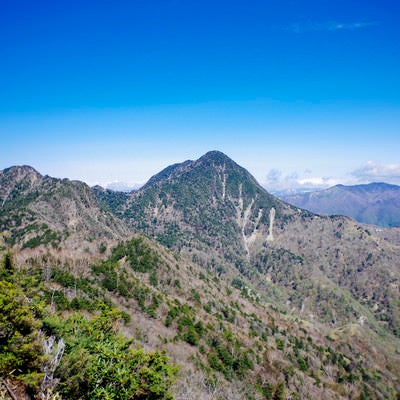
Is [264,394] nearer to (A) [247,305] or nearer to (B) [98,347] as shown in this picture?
(B) [98,347]

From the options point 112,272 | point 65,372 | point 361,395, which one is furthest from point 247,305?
point 65,372

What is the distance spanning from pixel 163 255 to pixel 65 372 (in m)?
111

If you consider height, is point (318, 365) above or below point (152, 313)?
below

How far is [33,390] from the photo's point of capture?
827 inches

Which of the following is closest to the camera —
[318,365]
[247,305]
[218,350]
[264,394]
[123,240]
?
[264,394]

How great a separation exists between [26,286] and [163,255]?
91.9 m

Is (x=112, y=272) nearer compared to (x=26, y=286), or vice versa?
(x=26, y=286)

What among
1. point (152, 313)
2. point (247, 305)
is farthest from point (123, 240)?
point (247, 305)

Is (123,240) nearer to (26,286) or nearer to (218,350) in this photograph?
(218,350)

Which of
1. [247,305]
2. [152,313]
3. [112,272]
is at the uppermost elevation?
[112,272]

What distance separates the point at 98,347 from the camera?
26453 millimetres

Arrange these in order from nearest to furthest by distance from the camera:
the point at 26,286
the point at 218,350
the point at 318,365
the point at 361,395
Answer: the point at 26,286
the point at 218,350
the point at 361,395
the point at 318,365

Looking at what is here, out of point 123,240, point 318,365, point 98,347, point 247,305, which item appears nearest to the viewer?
point 98,347

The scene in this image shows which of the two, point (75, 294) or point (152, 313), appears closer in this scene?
point (75, 294)
